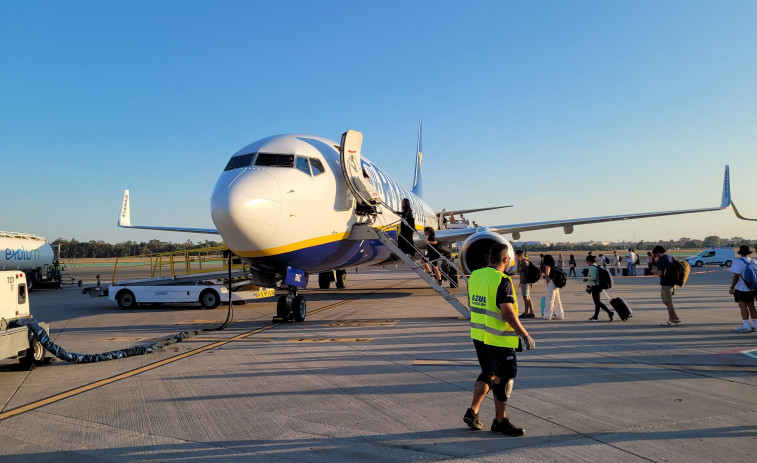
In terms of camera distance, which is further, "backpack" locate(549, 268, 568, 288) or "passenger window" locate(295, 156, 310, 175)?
"backpack" locate(549, 268, 568, 288)

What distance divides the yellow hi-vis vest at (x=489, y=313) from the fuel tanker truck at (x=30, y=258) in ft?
88.2

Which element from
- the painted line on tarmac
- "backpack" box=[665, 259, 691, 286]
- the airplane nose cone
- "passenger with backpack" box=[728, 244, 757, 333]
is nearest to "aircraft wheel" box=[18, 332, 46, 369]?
the painted line on tarmac

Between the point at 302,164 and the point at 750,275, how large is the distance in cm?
858

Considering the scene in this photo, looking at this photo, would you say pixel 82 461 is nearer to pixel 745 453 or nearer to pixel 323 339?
pixel 745 453

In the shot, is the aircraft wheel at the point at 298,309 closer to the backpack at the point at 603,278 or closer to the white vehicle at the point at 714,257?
the backpack at the point at 603,278

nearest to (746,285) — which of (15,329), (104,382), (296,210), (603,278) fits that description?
(603,278)

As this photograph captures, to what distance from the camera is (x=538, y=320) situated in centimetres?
1116

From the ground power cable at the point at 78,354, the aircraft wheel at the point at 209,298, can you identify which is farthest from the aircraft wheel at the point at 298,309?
the aircraft wheel at the point at 209,298

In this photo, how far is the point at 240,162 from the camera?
33.2ft

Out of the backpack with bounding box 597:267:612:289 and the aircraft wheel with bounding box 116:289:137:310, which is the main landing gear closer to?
the backpack with bounding box 597:267:612:289

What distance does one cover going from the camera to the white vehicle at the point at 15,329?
19.5 feet

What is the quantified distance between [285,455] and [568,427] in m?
2.35

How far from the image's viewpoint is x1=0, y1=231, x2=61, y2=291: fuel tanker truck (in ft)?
80.7

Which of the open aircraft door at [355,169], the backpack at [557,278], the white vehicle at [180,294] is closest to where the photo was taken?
the backpack at [557,278]
